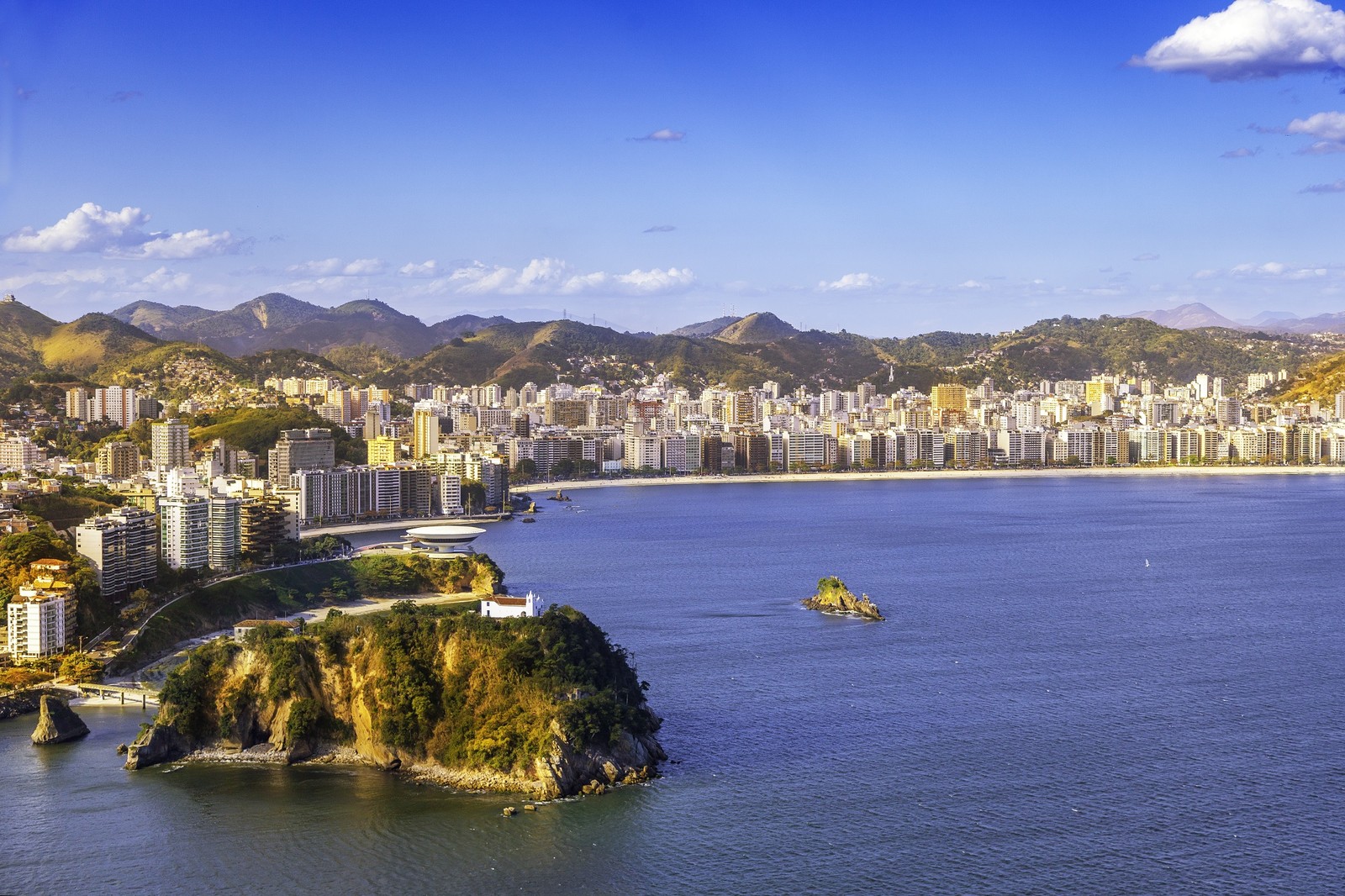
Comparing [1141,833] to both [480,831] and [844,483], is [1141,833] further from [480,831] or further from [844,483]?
[844,483]

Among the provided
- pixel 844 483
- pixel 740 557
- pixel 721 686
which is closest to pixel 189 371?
pixel 844 483

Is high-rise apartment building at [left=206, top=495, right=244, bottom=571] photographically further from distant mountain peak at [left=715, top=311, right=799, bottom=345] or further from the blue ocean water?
distant mountain peak at [left=715, top=311, right=799, bottom=345]

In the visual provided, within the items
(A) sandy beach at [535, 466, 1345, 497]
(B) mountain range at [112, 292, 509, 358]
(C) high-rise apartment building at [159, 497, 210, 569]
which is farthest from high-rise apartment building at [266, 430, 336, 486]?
(B) mountain range at [112, 292, 509, 358]

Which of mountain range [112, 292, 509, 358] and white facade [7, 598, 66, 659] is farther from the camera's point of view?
mountain range [112, 292, 509, 358]

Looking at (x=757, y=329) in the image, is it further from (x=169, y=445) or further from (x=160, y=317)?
(x=169, y=445)

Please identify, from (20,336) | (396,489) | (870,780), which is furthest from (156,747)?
(20,336)
